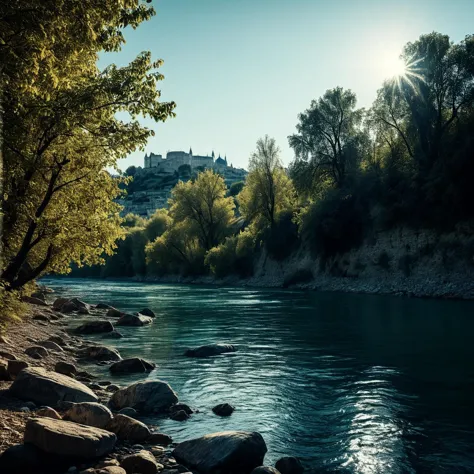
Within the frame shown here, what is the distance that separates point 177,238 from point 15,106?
73.0 meters

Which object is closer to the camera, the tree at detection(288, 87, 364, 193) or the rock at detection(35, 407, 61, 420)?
the rock at detection(35, 407, 61, 420)

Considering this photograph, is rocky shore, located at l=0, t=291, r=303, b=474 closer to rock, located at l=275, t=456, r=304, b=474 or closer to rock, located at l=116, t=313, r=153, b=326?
rock, located at l=275, t=456, r=304, b=474

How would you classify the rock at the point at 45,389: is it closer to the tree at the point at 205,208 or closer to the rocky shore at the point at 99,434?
the rocky shore at the point at 99,434

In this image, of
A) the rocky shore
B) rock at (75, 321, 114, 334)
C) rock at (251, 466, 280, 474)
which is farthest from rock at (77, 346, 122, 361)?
rock at (251, 466, 280, 474)

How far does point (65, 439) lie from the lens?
7922 mm

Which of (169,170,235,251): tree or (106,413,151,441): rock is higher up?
(169,170,235,251): tree

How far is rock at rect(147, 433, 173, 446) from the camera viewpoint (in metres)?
9.37

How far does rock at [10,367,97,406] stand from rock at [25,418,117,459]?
2.77m

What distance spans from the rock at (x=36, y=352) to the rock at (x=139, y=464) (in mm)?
9008

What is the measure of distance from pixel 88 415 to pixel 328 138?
5778 cm

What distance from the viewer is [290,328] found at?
24.7 m

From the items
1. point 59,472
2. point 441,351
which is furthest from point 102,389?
point 441,351

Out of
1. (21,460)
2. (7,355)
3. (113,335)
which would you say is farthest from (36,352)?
(21,460)

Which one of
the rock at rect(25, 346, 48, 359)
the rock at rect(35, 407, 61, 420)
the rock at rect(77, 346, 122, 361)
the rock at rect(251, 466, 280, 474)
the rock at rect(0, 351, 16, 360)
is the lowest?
the rock at rect(77, 346, 122, 361)
